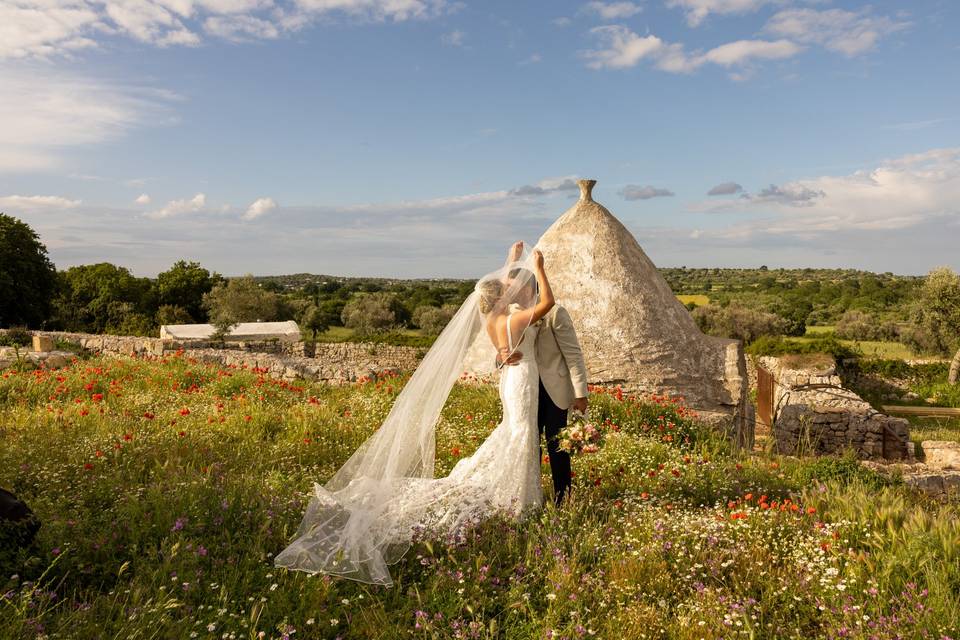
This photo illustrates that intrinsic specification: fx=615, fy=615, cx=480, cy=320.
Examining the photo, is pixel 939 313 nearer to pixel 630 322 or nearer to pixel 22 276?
pixel 630 322

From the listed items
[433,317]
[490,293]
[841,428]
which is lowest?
[841,428]

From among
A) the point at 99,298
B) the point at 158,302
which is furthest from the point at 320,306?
the point at 99,298

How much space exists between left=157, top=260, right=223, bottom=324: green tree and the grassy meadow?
162ft

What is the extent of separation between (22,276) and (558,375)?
1547 inches

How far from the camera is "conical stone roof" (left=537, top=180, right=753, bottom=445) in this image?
1162cm

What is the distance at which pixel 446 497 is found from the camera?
5.69 m

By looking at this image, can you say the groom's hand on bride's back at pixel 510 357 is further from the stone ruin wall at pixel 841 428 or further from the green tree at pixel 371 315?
the green tree at pixel 371 315

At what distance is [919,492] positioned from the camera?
8.22 metres

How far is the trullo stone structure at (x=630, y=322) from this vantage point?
11617 millimetres

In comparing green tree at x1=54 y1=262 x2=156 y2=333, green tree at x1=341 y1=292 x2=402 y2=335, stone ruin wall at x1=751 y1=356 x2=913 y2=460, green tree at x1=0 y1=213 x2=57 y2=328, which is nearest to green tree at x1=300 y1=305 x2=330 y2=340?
green tree at x1=341 y1=292 x2=402 y2=335

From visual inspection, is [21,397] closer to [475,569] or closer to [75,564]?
[75,564]

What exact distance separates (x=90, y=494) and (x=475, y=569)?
3814 millimetres

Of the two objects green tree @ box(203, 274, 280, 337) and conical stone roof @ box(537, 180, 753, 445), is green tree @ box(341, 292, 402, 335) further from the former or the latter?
conical stone roof @ box(537, 180, 753, 445)

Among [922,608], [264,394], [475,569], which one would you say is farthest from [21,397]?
[922,608]
